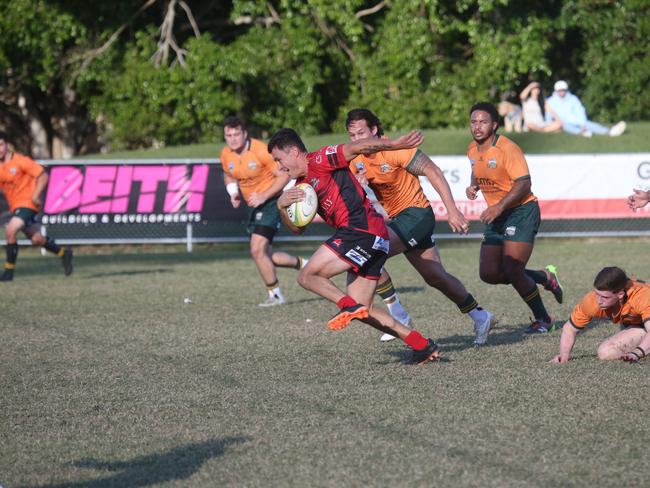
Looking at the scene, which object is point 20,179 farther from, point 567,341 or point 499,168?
point 567,341

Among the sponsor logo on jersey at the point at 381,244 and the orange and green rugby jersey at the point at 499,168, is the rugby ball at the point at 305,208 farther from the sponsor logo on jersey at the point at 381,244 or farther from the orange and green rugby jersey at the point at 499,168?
the orange and green rugby jersey at the point at 499,168

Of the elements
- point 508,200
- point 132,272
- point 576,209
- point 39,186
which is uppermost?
point 508,200

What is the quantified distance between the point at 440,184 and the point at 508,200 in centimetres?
106

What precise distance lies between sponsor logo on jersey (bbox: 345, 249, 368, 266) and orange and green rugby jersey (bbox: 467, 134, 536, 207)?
211 cm

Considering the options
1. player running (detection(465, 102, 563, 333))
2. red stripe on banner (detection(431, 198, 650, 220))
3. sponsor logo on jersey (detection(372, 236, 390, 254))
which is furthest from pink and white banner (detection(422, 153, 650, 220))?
sponsor logo on jersey (detection(372, 236, 390, 254))

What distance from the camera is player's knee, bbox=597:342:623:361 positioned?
8242 millimetres

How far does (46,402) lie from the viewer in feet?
24.5

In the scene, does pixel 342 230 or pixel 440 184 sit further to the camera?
pixel 440 184

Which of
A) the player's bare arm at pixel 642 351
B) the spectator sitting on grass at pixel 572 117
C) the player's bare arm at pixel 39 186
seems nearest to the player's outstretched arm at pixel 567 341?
the player's bare arm at pixel 642 351

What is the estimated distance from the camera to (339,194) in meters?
8.15

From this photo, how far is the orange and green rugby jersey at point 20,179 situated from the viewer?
15.5 metres

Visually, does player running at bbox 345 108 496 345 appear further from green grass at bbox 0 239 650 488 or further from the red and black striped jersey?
the red and black striped jersey

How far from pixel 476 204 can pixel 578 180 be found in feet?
6.27

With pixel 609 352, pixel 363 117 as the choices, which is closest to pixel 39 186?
pixel 363 117
